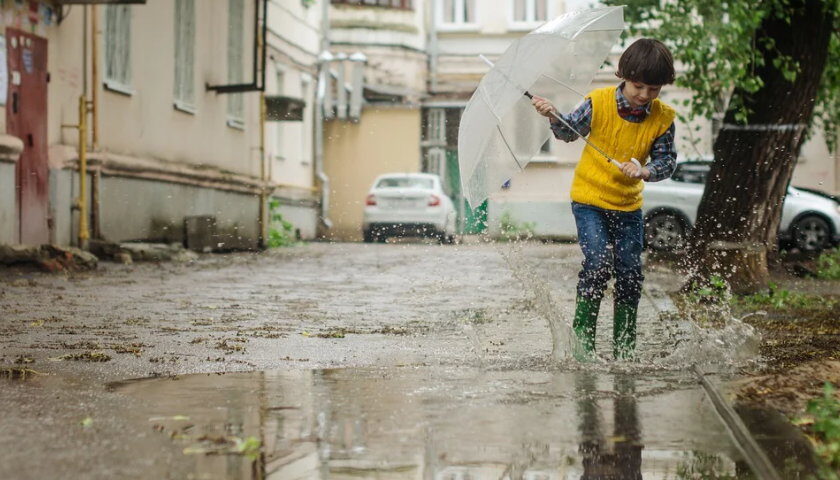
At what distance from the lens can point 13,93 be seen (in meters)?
16.0

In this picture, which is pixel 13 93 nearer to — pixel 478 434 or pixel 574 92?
pixel 574 92

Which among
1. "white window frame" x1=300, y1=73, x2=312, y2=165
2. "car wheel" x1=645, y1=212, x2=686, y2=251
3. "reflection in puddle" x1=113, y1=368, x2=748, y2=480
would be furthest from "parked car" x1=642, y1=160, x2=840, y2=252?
"reflection in puddle" x1=113, y1=368, x2=748, y2=480

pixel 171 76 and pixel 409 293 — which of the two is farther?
pixel 171 76

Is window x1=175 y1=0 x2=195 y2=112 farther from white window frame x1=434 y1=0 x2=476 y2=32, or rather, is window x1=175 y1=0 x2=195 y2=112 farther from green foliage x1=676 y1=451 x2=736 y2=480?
green foliage x1=676 y1=451 x2=736 y2=480

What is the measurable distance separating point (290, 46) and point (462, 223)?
742 centimetres

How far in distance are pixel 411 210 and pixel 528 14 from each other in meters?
12.0

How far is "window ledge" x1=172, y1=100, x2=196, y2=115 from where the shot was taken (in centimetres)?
2200

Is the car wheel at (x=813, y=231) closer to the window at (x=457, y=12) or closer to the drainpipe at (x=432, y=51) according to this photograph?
the drainpipe at (x=432, y=51)

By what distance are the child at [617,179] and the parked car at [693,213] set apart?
18082 millimetres

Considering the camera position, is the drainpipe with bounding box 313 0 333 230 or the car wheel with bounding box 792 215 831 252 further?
the drainpipe with bounding box 313 0 333 230

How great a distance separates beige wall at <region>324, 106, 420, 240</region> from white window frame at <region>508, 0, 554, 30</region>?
12.6 ft

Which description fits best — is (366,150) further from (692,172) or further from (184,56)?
(184,56)

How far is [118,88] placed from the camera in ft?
62.5

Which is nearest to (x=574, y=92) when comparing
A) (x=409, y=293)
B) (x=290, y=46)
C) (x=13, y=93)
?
(x=409, y=293)
